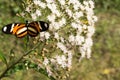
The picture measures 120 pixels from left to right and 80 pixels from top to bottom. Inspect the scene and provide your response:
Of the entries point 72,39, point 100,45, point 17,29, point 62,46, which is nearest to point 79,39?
point 72,39

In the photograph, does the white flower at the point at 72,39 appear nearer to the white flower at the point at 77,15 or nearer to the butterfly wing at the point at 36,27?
the white flower at the point at 77,15

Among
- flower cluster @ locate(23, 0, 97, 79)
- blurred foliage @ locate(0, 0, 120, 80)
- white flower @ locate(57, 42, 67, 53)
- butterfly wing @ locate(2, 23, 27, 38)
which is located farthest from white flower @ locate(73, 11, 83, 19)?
blurred foliage @ locate(0, 0, 120, 80)

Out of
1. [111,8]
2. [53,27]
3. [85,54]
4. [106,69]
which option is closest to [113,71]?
Result: [106,69]

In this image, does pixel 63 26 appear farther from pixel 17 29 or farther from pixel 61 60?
pixel 17 29

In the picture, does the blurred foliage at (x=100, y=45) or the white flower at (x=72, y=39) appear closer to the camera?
the white flower at (x=72, y=39)

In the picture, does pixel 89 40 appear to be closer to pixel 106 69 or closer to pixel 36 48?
pixel 36 48

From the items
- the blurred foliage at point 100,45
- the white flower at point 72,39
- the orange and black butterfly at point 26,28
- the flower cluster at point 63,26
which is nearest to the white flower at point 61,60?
the flower cluster at point 63,26

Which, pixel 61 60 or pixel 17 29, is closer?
pixel 17 29
